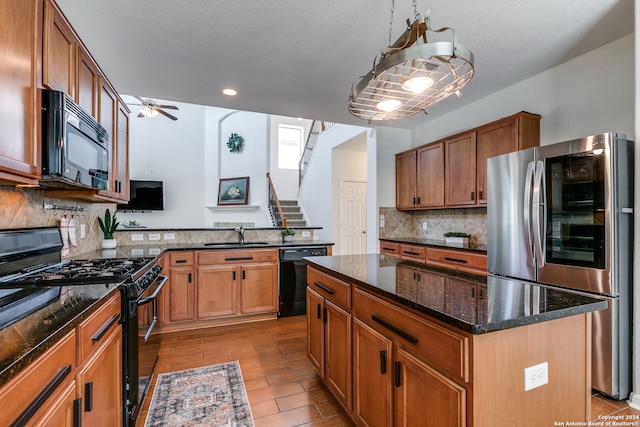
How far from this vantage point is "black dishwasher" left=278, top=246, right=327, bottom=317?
3.88 meters

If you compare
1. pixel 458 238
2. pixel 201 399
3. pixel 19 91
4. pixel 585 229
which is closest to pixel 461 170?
pixel 458 238

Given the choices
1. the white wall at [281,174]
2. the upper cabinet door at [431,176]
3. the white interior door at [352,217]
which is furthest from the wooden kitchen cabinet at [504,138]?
the white wall at [281,174]

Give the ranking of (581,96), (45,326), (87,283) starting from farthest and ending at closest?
(581,96), (87,283), (45,326)

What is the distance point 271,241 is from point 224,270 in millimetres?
858

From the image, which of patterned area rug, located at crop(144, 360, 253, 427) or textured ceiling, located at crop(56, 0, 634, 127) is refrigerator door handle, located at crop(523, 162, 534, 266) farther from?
patterned area rug, located at crop(144, 360, 253, 427)

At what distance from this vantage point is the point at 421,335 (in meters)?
1.23

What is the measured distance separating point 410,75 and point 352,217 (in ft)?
16.7

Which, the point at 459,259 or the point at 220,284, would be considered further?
the point at 220,284

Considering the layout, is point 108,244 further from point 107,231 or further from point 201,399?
point 201,399

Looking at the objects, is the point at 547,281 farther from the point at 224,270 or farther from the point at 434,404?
the point at 224,270

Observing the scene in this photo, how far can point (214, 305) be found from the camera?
3.59 metres

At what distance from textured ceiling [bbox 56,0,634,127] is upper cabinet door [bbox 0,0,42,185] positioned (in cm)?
→ 73

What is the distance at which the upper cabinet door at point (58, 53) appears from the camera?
1.61 metres

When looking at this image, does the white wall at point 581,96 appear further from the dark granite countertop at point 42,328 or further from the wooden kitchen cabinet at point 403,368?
the dark granite countertop at point 42,328
